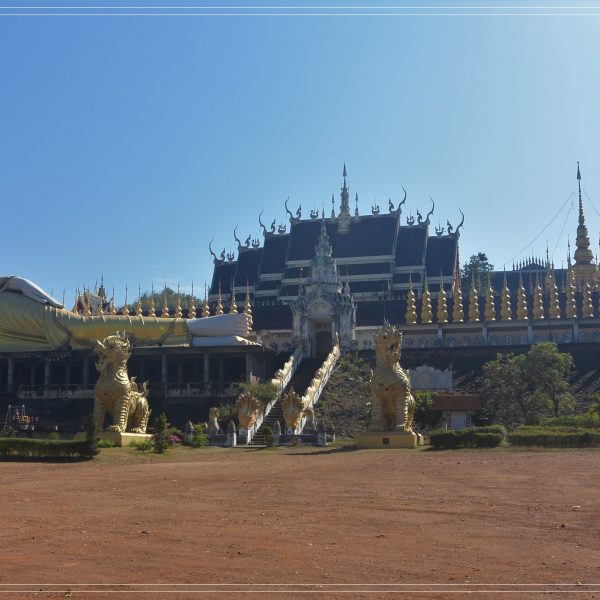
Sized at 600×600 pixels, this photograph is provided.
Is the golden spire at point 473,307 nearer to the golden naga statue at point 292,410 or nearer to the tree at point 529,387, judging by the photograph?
the tree at point 529,387

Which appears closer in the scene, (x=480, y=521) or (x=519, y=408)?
(x=480, y=521)

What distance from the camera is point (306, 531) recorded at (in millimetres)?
13023

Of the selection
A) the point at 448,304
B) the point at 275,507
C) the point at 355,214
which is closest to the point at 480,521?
the point at 275,507

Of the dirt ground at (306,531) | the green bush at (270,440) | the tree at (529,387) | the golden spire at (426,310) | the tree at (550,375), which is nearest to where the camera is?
the dirt ground at (306,531)

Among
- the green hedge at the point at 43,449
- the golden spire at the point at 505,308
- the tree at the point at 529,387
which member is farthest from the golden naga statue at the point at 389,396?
the golden spire at the point at 505,308

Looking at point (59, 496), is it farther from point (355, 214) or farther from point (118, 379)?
Answer: point (355, 214)

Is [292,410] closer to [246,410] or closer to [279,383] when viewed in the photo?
[246,410]

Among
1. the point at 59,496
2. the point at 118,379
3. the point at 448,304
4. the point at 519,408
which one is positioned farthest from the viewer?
the point at 448,304

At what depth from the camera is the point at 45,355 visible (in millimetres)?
47094

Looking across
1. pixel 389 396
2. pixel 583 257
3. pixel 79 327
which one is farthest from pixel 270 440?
pixel 583 257

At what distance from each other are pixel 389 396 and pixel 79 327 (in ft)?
70.0

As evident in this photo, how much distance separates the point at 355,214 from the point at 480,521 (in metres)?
61.5

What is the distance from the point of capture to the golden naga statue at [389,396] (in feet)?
97.6

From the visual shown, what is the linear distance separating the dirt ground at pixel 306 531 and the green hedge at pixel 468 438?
15.7 feet
